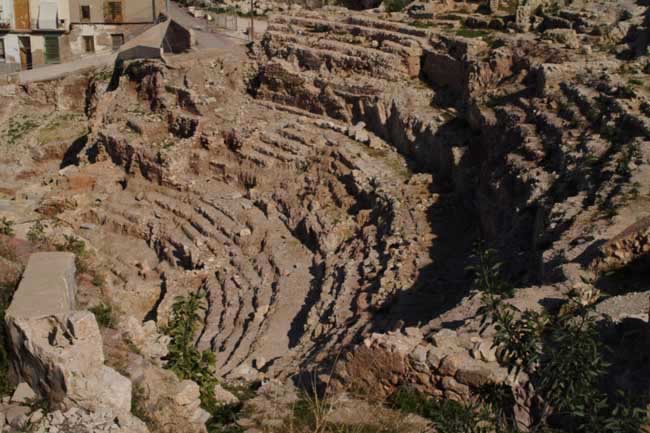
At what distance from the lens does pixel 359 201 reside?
21156 millimetres

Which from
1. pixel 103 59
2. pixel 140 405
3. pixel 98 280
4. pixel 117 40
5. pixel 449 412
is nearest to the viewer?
pixel 449 412

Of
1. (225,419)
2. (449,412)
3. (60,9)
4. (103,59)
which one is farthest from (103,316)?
(60,9)

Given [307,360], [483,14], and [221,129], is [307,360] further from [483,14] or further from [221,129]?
[483,14]

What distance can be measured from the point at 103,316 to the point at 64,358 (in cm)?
306

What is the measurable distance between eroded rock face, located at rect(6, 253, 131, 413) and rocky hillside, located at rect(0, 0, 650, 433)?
0.69 ft

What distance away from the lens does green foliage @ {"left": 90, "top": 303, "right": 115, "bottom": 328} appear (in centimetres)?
1230

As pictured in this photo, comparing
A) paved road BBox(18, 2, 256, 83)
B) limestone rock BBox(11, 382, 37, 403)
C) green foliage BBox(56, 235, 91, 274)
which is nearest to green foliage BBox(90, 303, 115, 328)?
green foliage BBox(56, 235, 91, 274)

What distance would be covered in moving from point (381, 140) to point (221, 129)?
4.99 meters

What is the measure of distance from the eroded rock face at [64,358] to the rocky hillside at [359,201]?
0.69ft

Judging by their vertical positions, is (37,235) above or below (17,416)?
below

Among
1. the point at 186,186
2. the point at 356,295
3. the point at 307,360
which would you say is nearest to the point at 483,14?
the point at 186,186

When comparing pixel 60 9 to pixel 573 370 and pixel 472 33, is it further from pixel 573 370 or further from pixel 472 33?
pixel 573 370

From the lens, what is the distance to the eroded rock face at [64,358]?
940cm

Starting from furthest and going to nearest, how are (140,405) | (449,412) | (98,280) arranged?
1. (98,280)
2. (140,405)
3. (449,412)
